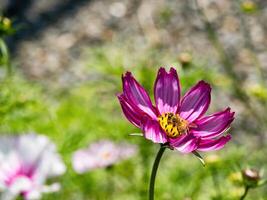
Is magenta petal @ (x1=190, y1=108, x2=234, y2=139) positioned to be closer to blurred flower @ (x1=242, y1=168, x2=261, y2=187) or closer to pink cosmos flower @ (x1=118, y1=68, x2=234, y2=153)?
→ pink cosmos flower @ (x1=118, y1=68, x2=234, y2=153)

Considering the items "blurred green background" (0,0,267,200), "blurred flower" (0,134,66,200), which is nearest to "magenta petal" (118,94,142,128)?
"blurred flower" (0,134,66,200)

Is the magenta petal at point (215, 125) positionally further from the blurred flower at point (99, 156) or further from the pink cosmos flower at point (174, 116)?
the blurred flower at point (99, 156)

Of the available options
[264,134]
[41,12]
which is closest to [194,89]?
[264,134]

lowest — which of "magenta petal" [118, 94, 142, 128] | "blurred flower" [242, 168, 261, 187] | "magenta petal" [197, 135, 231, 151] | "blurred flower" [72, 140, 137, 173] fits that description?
"blurred flower" [242, 168, 261, 187]

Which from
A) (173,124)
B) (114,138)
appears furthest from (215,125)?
(114,138)

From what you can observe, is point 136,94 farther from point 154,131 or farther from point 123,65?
point 123,65

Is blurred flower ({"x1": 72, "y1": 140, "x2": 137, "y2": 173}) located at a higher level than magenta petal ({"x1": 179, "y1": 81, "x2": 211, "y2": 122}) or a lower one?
higher

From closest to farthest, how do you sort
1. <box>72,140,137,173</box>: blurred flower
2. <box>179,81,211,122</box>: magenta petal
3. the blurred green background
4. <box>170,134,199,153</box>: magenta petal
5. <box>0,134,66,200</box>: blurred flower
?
<box>170,134,199,153</box>: magenta petal
<box>179,81,211,122</box>: magenta petal
<box>0,134,66,200</box>: blurred flower
<box>72,140,137,173</box>: blurred flower
the blurred green background

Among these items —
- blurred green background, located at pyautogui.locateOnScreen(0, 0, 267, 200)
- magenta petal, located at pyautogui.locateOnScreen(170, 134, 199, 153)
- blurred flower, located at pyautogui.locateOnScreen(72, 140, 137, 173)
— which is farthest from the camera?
blurred green background, located at pyautogui.locateOnScreen(0, 0, 267, 200)

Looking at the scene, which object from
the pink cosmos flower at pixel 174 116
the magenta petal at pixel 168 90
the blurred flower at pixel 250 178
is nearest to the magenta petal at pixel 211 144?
the pink cosmos flower at pixel 174 116
